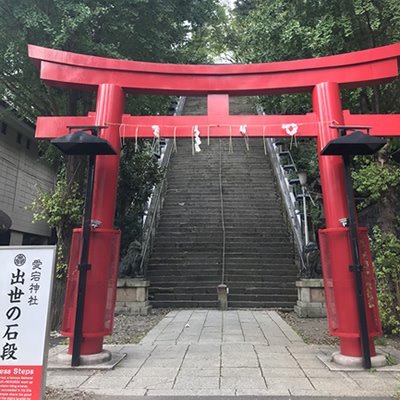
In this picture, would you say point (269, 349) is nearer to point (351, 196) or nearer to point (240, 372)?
point (240, 372)

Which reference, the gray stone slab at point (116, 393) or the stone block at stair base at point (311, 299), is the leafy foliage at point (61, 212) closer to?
the gray stone slab at point (116, 393)

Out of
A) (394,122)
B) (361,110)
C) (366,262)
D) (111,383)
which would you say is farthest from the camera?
(361,110)

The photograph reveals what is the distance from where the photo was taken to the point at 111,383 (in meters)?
4.41

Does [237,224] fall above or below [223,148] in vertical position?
below

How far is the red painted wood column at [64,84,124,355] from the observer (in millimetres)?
5227

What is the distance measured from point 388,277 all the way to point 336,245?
195 centimetres

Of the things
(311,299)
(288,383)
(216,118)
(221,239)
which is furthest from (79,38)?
(311,299)

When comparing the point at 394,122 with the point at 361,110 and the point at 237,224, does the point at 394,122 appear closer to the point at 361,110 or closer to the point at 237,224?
the point at 361,110

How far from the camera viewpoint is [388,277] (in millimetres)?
6539

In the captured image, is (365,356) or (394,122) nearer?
(365,356)

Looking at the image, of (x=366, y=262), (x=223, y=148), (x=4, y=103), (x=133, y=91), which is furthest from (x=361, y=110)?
(x=223, y=148)

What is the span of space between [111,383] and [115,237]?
6.39 ft

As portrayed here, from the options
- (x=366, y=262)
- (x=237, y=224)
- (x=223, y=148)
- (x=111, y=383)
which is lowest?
(x=111, y=383)

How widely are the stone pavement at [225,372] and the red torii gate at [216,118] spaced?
0.70m
